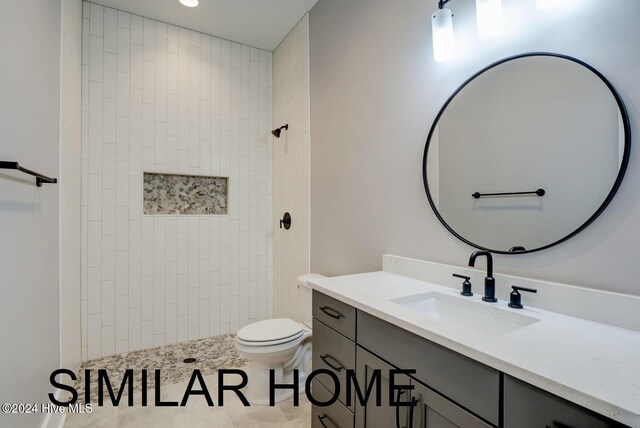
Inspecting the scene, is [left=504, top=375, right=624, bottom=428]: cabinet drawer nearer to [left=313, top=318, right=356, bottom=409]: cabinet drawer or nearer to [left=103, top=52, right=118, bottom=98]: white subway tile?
[left=313, top=318, right=356, bottom=409]: cabinet drawer

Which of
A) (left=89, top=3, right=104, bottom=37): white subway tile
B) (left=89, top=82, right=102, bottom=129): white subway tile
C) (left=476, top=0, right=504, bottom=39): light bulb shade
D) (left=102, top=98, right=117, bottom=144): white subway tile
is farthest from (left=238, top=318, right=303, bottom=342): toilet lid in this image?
(left=89, top=3, right=104, bottom=37): white subway tile

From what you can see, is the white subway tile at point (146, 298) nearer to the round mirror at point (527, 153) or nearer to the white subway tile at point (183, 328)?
the white subway tile at point (183, 328)

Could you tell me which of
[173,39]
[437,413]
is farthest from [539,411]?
[173,39]

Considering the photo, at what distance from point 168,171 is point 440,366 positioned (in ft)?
8.96

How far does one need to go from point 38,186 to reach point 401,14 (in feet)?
6.78

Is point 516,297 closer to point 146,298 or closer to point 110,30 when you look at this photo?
point 146,298

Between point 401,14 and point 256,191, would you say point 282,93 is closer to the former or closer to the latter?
point 256,191

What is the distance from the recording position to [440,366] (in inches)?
34.2

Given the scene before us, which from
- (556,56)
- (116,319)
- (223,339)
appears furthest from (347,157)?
(116,319)

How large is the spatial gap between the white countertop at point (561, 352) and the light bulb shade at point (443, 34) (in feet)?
3.60

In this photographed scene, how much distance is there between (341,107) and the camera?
2.19 meters

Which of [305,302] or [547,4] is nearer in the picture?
[547,4]

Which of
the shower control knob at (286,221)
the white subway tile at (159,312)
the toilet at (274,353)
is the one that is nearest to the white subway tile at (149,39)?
the shower control knob at (286,221)

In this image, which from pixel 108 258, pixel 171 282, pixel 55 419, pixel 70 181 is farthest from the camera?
pixel 171 282
